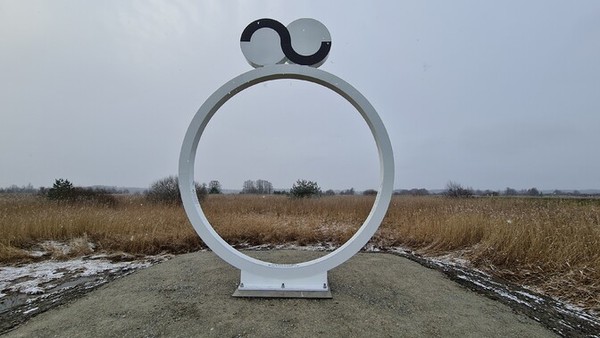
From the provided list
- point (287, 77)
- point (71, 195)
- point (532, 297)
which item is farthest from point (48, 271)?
point (71, 195)

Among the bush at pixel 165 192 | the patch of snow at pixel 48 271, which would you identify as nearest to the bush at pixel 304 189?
the bush at pixel 165 192

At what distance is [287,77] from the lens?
3.79 m

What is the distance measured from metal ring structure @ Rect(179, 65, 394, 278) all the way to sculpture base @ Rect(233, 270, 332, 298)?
0.06 m

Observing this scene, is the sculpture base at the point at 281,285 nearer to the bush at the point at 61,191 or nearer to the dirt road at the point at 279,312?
the dirt road at the point at 279,312

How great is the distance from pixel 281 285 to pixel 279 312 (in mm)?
535

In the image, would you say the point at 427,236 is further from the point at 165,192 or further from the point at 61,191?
the point at 61,191

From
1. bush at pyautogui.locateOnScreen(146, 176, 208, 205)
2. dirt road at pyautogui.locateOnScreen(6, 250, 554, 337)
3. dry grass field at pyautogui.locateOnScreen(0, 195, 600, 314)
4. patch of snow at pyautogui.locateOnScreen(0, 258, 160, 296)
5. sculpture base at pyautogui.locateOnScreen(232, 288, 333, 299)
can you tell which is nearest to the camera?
dirt road at pyautogui.locateOnScreen(6, 250, 554, 337)

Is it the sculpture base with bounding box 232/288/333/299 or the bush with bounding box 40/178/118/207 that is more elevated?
the bush with bounding box 40/178/118/207

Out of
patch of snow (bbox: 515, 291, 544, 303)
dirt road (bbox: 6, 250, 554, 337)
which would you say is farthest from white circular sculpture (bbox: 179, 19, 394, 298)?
patch of snow (bbox: 515, 291, 544, 303)

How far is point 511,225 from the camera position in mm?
5672

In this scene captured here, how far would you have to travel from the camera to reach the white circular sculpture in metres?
3.66

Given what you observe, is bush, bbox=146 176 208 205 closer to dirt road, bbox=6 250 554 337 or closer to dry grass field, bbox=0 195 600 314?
dry grass field, bbox=0 195 600 314

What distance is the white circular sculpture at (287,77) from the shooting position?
12.0ft

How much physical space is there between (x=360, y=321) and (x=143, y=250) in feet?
15.4
